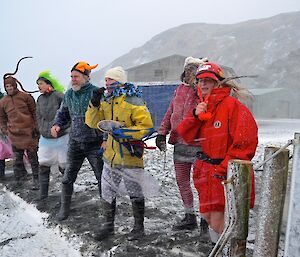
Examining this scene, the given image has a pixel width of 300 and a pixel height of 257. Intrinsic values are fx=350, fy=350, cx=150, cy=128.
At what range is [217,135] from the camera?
2.79 m

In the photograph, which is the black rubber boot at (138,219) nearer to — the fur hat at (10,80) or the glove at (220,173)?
the glove at (220,173)

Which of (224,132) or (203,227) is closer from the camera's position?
(224,132)

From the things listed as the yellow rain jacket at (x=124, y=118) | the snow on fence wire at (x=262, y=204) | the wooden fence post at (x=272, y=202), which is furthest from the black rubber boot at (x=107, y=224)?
the wooden fence post at (x=272, y=202)

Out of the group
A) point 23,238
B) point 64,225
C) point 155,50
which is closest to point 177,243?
point 64,225

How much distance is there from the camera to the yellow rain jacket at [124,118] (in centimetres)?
368

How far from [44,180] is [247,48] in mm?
102350

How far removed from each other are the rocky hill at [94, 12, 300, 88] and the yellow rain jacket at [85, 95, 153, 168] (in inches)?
2424

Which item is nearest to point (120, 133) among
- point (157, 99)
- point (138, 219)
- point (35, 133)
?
point (138, 219)

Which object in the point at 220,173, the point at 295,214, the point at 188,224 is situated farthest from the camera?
the point at 188,224

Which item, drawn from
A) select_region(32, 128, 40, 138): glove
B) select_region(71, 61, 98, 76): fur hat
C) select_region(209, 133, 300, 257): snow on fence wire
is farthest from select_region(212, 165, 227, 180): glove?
select_region(32, 128, 40, 138): glove

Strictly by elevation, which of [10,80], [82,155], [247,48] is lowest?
[82,155]

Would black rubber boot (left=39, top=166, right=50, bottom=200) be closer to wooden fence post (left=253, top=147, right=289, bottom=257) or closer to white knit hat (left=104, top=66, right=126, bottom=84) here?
white knit hat (left=104, top=66, right=126, bottom=84)

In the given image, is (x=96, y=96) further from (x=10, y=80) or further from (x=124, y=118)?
(x=10, y=80)

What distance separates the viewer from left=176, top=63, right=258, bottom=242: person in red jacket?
268cm
